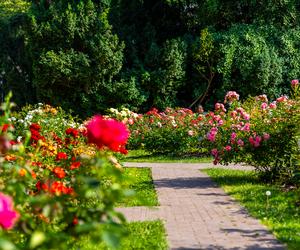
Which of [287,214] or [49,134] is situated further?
[49,134]

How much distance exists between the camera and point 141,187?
1071cm

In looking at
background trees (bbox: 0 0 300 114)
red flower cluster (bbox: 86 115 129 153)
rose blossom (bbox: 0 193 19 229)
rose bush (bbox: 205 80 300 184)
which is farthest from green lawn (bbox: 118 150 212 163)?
rose blossom (bbox: 0 193 19 229)

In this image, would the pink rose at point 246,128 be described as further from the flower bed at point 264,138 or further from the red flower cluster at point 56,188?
the red flower cluster at point 56,188

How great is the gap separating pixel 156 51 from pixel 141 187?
17361 mm

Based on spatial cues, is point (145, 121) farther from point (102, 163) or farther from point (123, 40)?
point (102, 163)

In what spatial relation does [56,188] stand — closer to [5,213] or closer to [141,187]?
[5,213]

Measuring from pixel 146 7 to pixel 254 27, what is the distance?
5919 millimetres

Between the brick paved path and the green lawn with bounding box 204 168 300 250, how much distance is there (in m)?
0.16

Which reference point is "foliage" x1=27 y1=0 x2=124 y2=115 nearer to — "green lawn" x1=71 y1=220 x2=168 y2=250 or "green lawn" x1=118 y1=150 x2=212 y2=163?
"green lawn" x1=118 y1=150 x2=212 y2=163

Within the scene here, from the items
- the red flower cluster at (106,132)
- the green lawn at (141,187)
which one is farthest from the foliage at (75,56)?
the red flower cluster at (106,132)

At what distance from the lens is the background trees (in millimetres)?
25938

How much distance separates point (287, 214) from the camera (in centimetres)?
792

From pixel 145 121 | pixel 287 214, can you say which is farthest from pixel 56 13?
pixel 287 214

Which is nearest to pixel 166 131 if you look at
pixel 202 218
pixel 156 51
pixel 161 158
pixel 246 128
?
pixel 161 158
